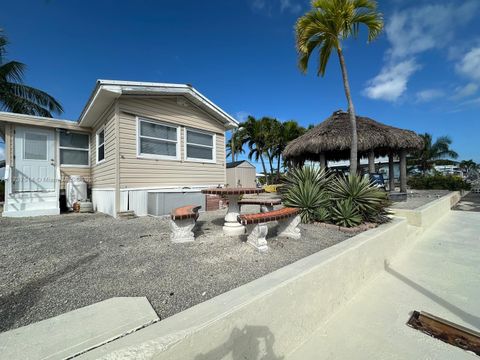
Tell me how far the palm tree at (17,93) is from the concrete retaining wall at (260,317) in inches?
681

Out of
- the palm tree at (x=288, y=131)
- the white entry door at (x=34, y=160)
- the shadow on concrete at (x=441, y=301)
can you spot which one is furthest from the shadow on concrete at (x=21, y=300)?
the palm tree at (x=288, y=131)

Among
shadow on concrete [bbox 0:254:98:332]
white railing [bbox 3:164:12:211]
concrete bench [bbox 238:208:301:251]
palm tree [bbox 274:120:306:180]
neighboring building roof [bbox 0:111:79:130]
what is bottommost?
shadow on concrete [bbox 0:254:98:332]

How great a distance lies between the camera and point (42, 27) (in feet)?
30.8

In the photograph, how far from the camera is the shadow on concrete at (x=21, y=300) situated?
62.8 inches

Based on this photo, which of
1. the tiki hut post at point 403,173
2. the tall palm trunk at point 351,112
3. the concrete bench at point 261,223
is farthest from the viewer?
the tiki hut post at point 403,173

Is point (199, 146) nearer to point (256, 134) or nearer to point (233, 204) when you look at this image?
point (233, 204)

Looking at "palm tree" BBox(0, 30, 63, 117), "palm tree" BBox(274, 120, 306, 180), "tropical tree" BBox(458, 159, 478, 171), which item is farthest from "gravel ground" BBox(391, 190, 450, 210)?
"tropical tree" BBox(458, 159, 478, 171)

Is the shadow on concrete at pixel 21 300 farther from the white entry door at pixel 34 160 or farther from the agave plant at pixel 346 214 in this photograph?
the white entry door at pixel 34 160

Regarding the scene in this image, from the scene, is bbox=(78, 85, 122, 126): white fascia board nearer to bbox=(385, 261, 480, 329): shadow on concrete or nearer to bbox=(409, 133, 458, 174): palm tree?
bbox=(385, 261, 480, 329): shadow on concrete

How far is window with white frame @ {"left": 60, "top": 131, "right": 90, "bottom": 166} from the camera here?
7988 millimetres

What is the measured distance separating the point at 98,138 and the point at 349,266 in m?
8.62

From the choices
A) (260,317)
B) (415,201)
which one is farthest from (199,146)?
(415,201)

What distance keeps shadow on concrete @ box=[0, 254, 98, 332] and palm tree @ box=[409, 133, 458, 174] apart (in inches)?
1220

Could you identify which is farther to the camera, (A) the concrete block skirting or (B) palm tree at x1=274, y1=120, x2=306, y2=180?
(B) palm tree at x1=274, y1=120, x2=306, y2=180
